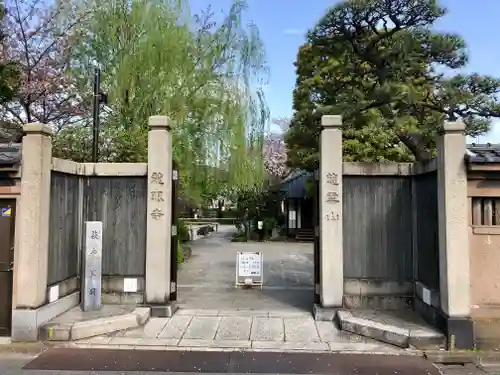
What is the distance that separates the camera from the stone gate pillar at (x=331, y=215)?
24.0 feet

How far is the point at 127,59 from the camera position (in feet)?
40.2

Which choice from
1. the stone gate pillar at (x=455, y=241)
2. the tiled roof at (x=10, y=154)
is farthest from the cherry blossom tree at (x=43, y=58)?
the stone gate pillar at (x=455, y=241)

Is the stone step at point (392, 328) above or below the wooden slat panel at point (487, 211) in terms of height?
below

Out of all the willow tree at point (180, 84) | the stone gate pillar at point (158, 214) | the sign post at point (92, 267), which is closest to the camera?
the sign post at point (92, 267)

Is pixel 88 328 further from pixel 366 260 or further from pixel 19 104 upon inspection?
pixel 19 104

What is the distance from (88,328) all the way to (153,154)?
3028 millimetres

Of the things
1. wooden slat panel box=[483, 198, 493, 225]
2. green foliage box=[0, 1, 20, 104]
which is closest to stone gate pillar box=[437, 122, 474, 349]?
wooden slat panel box=[483, 198, 493, 225]

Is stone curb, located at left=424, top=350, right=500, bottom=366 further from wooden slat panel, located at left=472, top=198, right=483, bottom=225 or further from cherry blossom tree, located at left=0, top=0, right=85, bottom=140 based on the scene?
cherry blossom tree, located at left=0, top=0, right=85, bottom=140

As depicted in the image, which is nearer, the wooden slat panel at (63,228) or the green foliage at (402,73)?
the wooden slat panel at (63,228)

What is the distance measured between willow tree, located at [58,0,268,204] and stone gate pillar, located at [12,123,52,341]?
16.5 feet

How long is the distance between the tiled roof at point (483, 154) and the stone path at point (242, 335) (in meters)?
2.93

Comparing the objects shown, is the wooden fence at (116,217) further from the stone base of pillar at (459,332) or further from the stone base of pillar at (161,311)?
the stone base of pillar at (459,332)

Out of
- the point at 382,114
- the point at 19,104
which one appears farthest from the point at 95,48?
the point at 382,114

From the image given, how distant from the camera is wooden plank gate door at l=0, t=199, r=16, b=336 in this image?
6.45 meters
